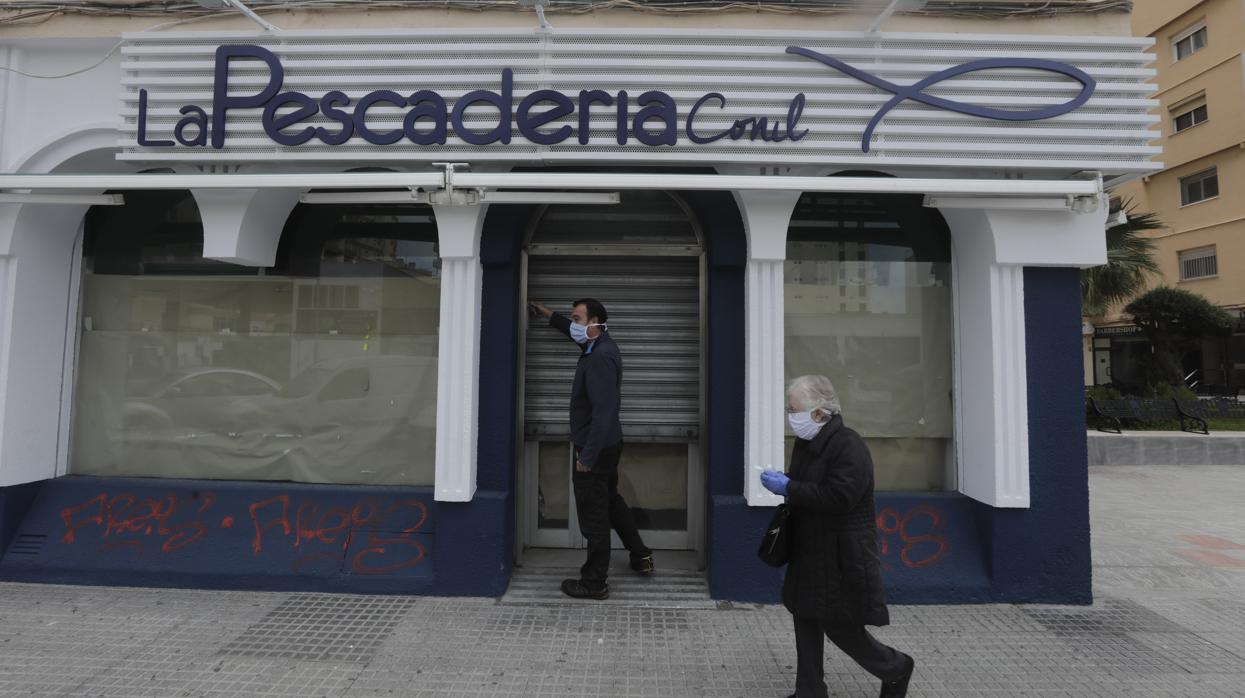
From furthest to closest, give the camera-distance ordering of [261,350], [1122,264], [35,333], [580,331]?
[1122,264]
[261,350]
[35,333]
[580,331]

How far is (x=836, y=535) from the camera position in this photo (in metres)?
3.04

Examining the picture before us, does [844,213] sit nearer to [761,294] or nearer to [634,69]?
[761,294]

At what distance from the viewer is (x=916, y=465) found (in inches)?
204

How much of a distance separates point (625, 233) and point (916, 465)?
9.95 ft

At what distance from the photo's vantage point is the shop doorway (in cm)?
527

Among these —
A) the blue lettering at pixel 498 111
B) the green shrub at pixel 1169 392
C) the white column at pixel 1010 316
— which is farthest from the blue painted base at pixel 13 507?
the green shrub at pixel 1169 392

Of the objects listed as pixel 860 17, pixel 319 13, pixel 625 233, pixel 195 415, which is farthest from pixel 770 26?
pixel 195 415

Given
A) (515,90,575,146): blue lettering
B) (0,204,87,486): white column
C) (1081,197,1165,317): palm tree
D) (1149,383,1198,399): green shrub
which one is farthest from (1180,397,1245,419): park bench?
(0,204,87,486): white column

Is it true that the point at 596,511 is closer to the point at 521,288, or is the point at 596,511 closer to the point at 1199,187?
the point at 521,288

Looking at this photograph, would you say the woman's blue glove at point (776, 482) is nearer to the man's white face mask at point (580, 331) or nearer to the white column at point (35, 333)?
the man's white face mask at point (580, 331)

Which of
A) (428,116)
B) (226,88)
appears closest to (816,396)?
(428,116)

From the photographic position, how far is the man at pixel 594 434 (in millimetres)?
4508

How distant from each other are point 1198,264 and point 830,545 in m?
29.2

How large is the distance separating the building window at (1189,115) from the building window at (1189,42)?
179cm
